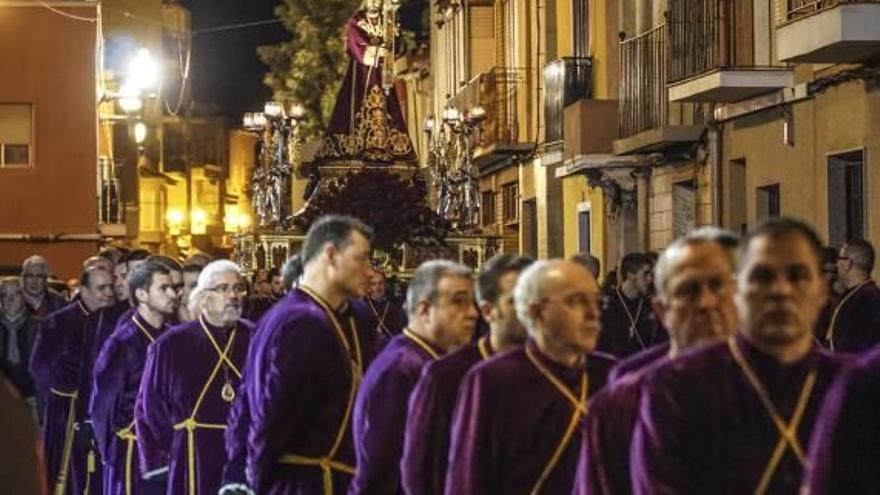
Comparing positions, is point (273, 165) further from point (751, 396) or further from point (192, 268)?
point (751, 396)

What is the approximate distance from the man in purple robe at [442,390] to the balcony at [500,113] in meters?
28.4

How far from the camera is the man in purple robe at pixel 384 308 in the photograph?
19.2 m

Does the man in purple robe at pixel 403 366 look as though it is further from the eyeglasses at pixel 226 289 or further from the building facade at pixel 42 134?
the building facade at pixel 42 134

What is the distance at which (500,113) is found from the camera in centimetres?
3850

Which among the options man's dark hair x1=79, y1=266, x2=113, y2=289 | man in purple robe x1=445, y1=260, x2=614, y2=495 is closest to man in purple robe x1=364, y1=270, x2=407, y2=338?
man's dark hair x1=79, y1=266, x2=113, y2=289

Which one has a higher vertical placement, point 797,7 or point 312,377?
point 797,7

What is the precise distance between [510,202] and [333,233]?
3068cm

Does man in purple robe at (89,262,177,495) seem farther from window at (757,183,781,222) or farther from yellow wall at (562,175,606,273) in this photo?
yellow wall at (562,175,606,273)

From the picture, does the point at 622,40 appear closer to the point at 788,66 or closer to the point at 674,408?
the point at 788,66

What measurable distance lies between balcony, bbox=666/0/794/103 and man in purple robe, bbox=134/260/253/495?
10.9 m

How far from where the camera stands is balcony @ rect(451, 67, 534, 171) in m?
38.0

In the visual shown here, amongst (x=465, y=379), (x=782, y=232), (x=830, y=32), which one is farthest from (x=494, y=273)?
(x=830, y=32)

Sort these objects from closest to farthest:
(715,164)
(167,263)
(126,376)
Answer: (167,263)
(126,376)
(715,164)

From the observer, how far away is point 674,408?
639 centimetres
